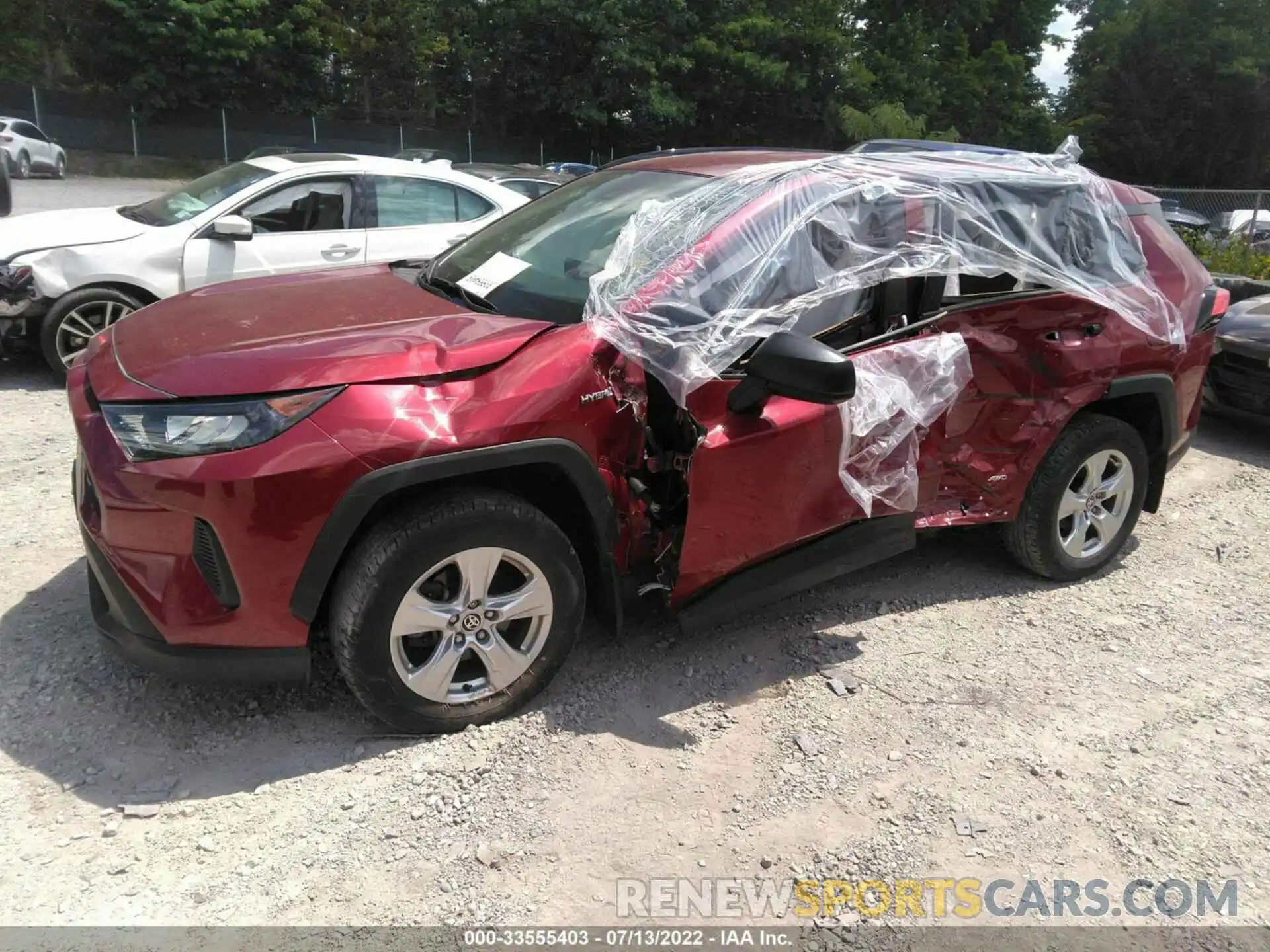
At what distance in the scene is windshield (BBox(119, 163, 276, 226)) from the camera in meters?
6.47

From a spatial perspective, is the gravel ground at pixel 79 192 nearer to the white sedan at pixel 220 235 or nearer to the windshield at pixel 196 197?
the windshield at pixel 196 197

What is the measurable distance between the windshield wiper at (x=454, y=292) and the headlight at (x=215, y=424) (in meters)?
0.82

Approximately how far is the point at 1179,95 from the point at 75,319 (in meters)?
39.8

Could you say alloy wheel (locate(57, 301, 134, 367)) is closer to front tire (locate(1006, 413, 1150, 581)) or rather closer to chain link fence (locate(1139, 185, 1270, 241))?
front tire (locate(1006, 413, 1150, 581))

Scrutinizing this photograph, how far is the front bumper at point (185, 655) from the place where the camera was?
2.60 meters

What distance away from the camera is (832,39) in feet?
105

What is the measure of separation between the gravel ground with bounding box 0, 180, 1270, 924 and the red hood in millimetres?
997

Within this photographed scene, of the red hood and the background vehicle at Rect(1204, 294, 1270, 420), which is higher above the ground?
the red hood

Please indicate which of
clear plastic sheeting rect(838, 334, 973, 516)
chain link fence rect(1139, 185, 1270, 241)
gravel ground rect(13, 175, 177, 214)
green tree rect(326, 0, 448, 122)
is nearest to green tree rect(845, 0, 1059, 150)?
green tree rect(326, 0, 448, 122)

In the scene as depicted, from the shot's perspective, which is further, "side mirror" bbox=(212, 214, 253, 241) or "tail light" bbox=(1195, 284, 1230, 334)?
"side mirror" bbox=(212, 214, 253, 241)

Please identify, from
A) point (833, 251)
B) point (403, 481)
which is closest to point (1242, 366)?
point (833, 251)

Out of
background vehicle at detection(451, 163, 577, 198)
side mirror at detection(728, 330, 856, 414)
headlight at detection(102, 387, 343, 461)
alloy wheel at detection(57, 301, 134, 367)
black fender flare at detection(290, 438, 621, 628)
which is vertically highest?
background vehicle at detection(451, 163, 577, 198)

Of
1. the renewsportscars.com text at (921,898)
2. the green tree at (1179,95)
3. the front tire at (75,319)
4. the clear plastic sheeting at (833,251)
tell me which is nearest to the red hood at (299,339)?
the clear plastic sheeting at (833,251)

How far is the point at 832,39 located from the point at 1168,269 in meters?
31.1
